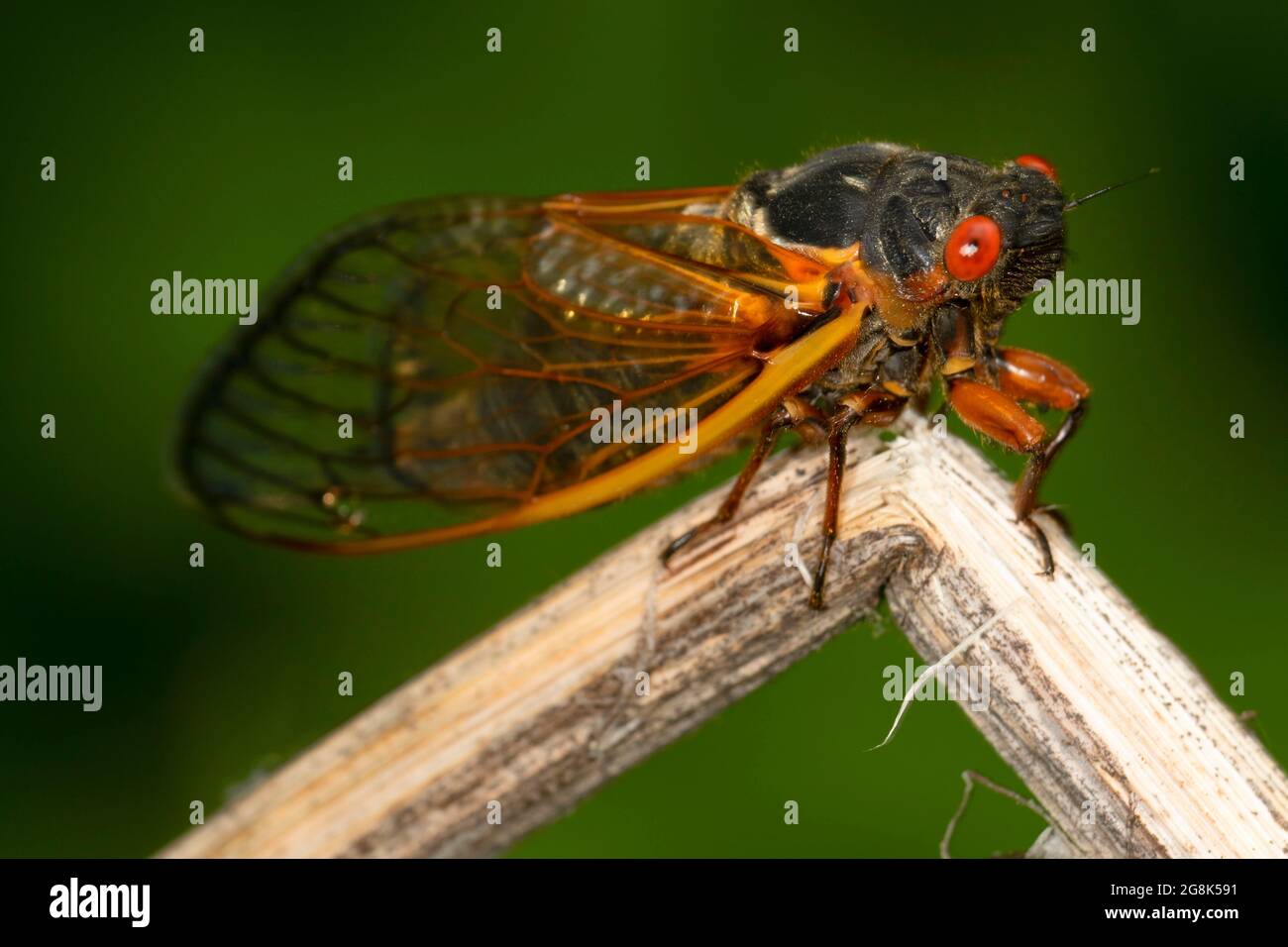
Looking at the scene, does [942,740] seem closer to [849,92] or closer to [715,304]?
[715,304]

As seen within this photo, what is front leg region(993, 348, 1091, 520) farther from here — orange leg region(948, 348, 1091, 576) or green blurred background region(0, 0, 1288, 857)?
green blurred background region(0, 0, 1288, 857)

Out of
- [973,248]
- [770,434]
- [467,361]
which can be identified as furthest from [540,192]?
[973,248]

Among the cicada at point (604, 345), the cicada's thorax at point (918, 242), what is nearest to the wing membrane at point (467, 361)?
the cicada at point (604, 345)

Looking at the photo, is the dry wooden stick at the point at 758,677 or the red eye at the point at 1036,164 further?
the red eye at the point at 1036,164

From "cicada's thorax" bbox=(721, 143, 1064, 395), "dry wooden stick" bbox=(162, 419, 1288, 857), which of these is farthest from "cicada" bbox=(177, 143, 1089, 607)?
"dry wooden stick" bbox=(162, 419, 1288, 857)

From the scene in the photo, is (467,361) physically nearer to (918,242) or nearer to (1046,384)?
(918,242)

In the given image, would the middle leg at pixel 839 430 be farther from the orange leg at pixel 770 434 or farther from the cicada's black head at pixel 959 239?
the cicada's black head at pixel 959 239

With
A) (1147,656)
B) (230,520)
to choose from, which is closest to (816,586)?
(1147,656)

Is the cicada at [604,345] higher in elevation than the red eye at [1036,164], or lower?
lower
